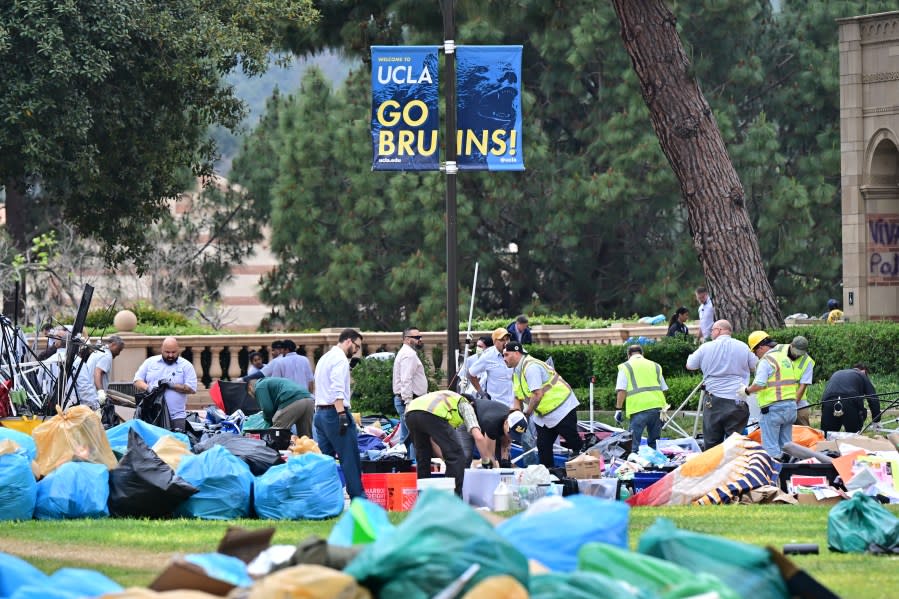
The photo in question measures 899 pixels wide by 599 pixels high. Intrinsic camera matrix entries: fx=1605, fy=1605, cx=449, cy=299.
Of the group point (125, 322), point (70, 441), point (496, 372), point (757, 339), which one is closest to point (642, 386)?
point (757, 339)

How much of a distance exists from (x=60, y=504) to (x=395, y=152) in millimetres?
7706

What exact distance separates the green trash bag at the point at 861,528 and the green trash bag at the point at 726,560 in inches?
Answer: 145

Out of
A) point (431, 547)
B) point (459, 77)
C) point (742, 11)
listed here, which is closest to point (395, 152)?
point (459, 77)

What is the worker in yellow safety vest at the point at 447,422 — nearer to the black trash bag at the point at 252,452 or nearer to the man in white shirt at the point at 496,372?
the black trash bag at the point at 252,452

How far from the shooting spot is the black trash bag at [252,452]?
15219 mm

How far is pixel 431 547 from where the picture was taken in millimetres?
6738

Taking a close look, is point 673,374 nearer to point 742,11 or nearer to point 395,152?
point 395,152

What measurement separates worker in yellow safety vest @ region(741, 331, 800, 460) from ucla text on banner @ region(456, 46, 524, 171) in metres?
4.44

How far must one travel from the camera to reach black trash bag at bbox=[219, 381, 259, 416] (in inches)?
868

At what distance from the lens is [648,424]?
18562 mm

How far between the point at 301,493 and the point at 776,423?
18.2ft

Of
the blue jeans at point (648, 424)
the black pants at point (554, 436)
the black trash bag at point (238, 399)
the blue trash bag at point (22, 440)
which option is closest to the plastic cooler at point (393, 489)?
the black pants at point (554, 436)

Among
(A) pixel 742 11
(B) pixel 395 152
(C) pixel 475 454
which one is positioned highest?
(A) pixel 742 11

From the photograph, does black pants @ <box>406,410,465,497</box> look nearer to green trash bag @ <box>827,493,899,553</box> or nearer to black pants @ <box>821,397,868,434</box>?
green trash bag @ <box>827,493,899,553</box>
